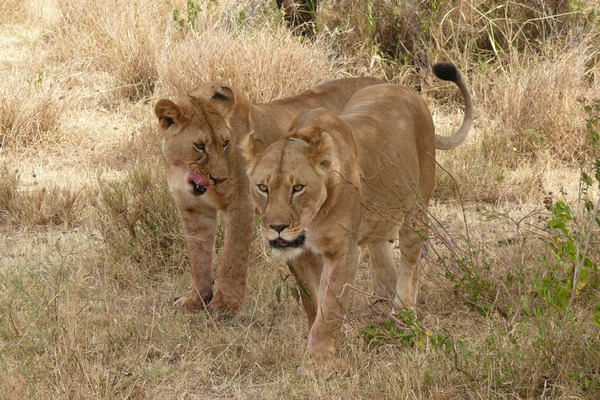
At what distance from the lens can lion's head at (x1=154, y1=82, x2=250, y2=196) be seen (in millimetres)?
4238

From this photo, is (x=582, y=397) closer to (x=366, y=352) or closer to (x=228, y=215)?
(x=366, y=352)

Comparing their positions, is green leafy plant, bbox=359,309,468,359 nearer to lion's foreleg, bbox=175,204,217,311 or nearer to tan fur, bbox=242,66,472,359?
→ tan fur, bbox=242,66,472,359

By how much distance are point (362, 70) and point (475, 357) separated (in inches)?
173

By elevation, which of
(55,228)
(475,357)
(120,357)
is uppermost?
(475,357)

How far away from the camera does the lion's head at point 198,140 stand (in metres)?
4.24

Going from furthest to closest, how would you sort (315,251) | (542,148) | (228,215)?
(542,148) → (228,215) → (315,251)

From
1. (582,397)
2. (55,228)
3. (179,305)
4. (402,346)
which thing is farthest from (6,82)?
(582,397)

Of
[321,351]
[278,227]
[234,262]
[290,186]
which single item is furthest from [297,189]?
[234,262]

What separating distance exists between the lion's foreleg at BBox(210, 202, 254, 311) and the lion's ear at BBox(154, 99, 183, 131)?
0.42 meters

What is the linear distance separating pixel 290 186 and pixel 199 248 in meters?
1.16

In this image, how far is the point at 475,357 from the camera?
3275mm

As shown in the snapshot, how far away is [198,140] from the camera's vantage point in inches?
167

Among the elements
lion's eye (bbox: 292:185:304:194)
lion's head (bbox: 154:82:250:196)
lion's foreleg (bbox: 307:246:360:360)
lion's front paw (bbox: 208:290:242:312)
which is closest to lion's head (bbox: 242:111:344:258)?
lion's eye (bbox: 292:185:304:194)

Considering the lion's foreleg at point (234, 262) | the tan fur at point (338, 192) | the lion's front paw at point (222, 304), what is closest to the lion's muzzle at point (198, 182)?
the lion's foreleg at point (234, 262)
